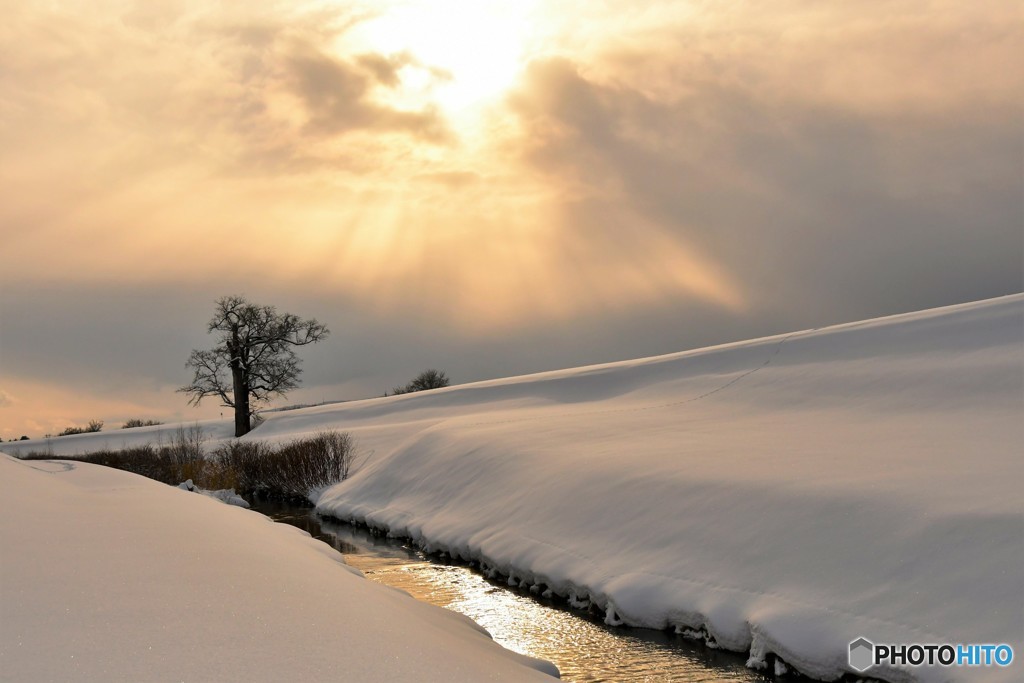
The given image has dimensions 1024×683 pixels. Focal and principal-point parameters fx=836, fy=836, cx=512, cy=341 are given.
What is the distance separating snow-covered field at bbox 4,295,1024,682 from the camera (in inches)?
302

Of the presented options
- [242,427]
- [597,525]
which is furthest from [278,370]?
[597,525]

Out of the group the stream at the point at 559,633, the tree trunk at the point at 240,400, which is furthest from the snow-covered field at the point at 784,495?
the tree trunk at the point at 240,400

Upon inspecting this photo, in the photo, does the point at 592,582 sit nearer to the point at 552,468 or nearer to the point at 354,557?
the point at 552,468

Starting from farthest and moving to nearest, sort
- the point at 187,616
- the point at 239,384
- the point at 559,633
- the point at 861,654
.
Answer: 1. the point at 239,384
2. the point at 559,633
3. the point at 861,654
4. the point at 187,616

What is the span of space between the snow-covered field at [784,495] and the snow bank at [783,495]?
30 millimetres

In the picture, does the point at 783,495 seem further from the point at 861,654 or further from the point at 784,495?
the point at 861,654

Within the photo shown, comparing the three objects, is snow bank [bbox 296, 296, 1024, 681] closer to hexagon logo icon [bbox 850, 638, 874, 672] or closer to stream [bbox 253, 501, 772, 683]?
hexagon logo icon [bbox 850, 638, 874, 672]

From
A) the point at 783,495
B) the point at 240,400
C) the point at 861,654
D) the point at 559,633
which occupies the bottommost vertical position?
the point at 559,633

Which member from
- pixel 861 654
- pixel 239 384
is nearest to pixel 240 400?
pixel 239 384

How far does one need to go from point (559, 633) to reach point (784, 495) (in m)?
3.19

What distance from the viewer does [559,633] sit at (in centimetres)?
980

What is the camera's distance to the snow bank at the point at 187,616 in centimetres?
375

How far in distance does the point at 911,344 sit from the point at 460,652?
18545mm

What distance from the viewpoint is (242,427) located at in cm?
4438
